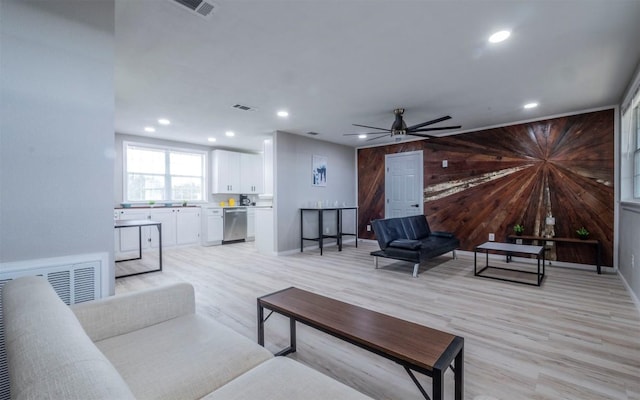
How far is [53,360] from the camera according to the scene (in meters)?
0.61

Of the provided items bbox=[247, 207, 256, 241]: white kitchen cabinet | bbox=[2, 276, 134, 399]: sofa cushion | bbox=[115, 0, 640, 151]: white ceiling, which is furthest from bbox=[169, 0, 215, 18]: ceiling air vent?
bbox=[247, 207, 256, 241]: white kitchen cabinet

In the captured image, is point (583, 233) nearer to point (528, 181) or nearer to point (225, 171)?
point (528, 181)

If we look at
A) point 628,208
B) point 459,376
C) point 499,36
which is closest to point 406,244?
point 628,208

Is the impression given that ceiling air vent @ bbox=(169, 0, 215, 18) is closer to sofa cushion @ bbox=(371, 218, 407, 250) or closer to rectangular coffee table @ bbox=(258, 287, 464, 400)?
rectangular coffee table @ bbox=(258, 287, 464, 400)

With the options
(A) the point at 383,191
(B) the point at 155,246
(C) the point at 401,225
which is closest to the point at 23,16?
(C) the point at 401,225

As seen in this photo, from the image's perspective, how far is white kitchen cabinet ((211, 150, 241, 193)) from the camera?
7.10 meters

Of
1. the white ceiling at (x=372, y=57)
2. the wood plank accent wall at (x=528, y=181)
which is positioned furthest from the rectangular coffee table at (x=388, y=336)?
the wood plank accent wall at (x=528, y=181)

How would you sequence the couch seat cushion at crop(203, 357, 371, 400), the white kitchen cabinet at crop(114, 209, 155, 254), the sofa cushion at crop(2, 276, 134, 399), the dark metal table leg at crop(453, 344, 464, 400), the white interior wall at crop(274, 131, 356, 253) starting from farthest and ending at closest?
1. the white interior wall at crop(274, 131, 356, 253)
2. the white kitchen cabinet at crop(114, 209, 155, 254)
3. the dark metal table leg at crop(453, 344, 464, 400)
4. the couch seat cushion at crop(203, 357, 371, 400)
5. the sofa cushion at crop(2, 276, 134, 399)

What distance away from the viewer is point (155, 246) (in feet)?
20.1

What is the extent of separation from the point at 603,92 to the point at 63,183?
18.5 feet

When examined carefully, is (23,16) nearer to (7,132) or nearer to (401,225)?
(7,132)

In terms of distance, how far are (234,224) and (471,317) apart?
5.77 meters

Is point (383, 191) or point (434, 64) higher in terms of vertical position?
point (434, 64)

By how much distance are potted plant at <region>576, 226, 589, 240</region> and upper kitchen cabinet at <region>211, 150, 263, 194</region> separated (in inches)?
267
